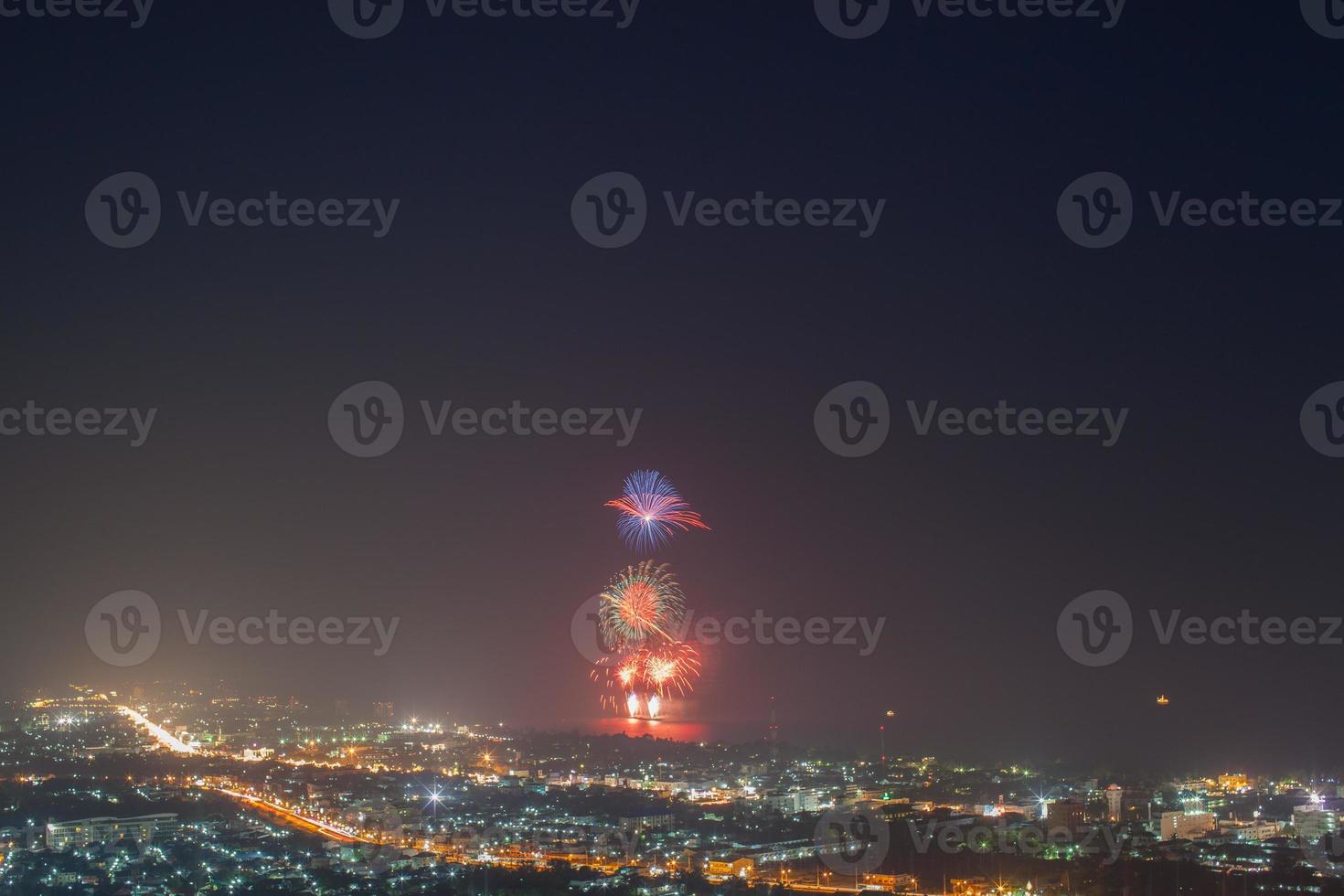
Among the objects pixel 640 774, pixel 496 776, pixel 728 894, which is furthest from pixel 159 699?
pixel 728 894

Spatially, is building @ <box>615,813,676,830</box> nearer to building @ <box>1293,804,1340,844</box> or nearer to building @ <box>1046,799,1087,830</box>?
building @ <box>1046,799,1087,830</box>

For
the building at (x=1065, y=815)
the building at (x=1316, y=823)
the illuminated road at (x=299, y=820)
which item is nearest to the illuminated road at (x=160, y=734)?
the illuminated road at (x=299, y=820)

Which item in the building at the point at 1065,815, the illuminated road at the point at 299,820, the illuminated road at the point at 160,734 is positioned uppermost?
the illuminated road at the point at 160,734

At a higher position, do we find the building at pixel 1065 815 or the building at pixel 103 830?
the building at pixel 1065 815

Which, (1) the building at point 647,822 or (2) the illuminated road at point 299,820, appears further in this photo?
(1) the building at point 647,822

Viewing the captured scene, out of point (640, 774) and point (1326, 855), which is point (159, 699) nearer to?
point (640, 774)

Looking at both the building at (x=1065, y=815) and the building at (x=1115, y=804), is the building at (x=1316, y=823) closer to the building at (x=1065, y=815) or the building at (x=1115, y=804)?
the building at (x=1115, y=804)

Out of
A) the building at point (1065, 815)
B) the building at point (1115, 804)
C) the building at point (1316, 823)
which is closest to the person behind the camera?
the building at point (1316, 823)

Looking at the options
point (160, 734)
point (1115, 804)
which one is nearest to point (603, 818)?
point (1115, 804)

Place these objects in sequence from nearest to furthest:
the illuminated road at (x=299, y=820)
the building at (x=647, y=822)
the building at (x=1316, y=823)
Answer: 1. the building at (x=1316, y=823)
2. the illuminated road at (x=299, y=820)
3. the building at (x=647, y=822)
